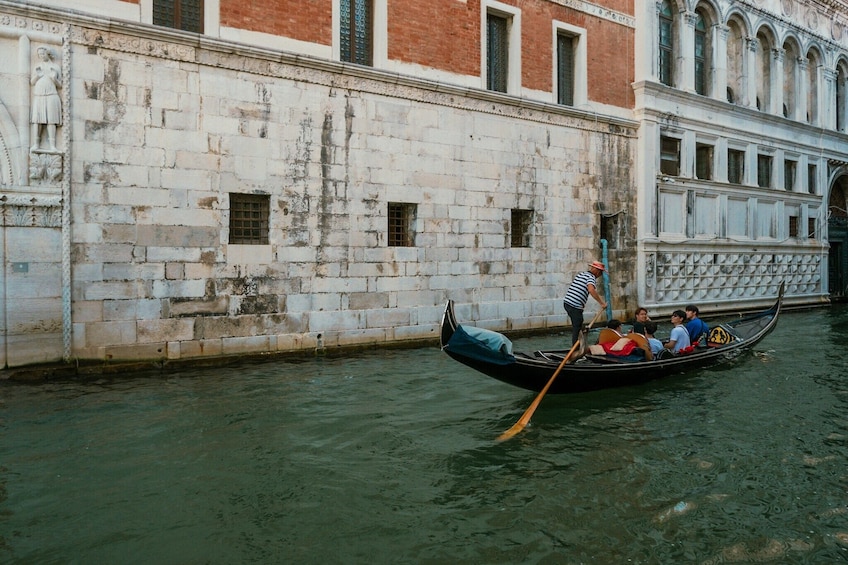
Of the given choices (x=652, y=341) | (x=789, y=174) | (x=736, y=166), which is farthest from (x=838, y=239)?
(x=652, y=341)

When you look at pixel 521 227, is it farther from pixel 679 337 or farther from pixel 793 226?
pixel 793 226

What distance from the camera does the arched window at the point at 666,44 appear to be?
600 inches

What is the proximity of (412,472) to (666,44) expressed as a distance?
1369 centimetres

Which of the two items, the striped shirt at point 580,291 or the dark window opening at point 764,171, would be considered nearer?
the striped shirt at point 580,291

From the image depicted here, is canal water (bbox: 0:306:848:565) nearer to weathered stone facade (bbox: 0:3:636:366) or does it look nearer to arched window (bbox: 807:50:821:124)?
weathered stone facade (bbox: 0:3:636:366)

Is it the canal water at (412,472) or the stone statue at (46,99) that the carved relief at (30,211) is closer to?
the stone statue at (46,99)

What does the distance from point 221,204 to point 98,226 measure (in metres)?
1.57

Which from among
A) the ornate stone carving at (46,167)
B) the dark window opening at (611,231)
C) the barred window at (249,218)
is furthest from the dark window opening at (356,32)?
A: the dark window opening at (611,231)

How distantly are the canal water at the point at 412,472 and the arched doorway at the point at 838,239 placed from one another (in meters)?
15.0

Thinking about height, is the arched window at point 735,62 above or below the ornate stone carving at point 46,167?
above

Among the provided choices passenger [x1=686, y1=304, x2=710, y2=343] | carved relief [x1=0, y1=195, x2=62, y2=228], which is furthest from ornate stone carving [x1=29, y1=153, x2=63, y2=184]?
passenger [x1=686, y1=304, x2=710, y2=343]

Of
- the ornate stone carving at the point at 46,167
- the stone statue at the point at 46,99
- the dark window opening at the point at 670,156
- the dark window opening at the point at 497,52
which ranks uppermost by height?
the dark window opening at the point at 497,52

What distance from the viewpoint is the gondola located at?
6.36m

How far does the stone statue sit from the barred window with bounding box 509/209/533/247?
25.0ft
